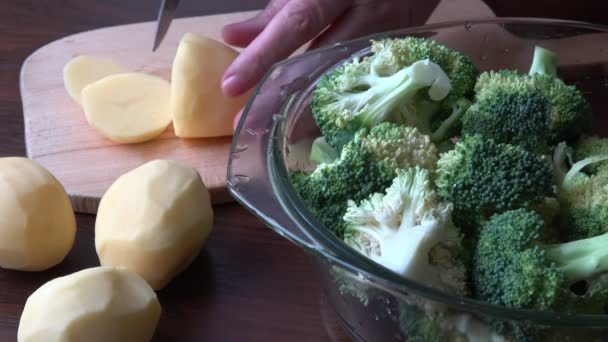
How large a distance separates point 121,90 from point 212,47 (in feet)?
0.60

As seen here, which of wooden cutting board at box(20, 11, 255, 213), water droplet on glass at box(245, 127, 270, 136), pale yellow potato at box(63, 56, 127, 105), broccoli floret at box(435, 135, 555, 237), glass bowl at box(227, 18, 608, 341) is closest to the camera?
glass bowl at box(227, 18, 608, 341)


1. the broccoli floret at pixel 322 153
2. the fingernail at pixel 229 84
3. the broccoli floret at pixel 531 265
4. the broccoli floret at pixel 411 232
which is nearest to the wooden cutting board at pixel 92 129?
the fingernail at pixel 229 84

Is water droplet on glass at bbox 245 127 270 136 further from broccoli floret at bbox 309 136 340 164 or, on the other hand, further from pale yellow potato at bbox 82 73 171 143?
pale yellow potato at bbox 82 73 171 143

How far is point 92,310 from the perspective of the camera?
32.8 inches

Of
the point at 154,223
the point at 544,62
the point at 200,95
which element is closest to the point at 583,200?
the point at 544,62

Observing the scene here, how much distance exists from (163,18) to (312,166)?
0.56m

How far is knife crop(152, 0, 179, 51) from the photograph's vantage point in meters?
1.36

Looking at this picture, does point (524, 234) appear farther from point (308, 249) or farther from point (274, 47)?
point (274, 47)

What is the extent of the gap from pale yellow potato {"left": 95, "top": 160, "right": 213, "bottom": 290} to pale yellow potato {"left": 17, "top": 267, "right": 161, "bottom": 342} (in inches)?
2.5

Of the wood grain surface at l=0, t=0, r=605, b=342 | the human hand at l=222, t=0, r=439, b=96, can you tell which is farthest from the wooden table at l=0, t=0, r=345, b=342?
the human hand at l=222, t=0, r=439, b=96

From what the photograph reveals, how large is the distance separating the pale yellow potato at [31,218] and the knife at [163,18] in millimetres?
453

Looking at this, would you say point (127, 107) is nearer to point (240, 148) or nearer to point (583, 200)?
point (240, 148)

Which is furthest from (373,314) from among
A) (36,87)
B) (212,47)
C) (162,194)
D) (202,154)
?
(36,87)

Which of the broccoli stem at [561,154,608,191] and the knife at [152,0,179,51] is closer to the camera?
the broccoli stem at [561,154,608,191]
